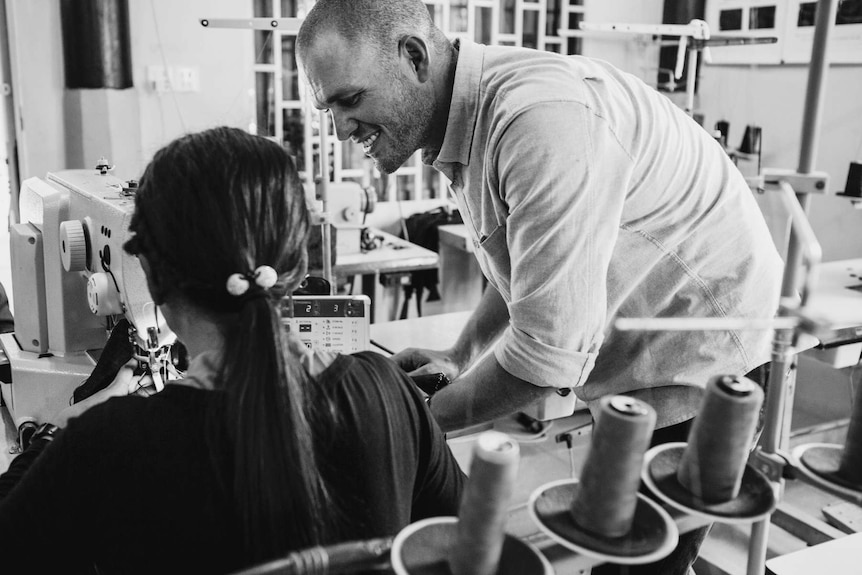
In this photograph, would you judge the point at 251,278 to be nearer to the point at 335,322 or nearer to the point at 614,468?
the point at 614,468

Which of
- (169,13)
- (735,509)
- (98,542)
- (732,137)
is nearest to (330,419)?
(98,542)

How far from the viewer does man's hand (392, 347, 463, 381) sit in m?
1.46

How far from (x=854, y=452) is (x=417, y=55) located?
0.81 meters

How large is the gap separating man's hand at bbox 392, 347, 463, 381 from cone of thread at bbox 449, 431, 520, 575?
81cm

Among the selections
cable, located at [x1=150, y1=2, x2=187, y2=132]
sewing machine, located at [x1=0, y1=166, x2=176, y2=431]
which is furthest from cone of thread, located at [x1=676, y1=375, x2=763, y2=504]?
cable, located at [x1=150, y1=2, x2=187, y2=132]

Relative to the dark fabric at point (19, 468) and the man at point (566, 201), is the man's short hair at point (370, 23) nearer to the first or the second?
the man at point (566, 201)

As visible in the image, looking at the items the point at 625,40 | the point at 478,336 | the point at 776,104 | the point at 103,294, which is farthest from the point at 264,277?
the point at 625,40

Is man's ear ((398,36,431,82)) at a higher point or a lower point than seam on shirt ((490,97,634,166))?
higher

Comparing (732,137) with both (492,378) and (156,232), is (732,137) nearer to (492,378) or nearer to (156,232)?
(492,378)

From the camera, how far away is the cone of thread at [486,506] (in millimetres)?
587

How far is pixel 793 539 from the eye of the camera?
266 cm

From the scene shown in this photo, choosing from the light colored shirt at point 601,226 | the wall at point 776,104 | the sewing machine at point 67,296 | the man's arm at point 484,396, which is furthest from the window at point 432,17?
the man's arm at point 484,396

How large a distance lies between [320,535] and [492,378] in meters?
0.39

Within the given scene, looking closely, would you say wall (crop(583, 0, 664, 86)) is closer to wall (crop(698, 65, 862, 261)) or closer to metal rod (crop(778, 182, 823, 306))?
wall (crop(698, 65, 862, 261))
